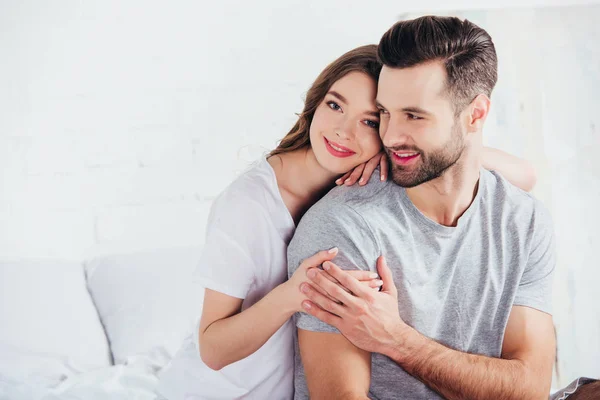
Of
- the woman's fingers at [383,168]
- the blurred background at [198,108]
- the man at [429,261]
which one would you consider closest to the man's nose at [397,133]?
the man at [429,261]

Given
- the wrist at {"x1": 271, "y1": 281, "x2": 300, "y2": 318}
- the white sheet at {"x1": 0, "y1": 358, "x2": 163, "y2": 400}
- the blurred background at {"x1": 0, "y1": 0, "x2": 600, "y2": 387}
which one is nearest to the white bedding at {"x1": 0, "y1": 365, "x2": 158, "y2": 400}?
the white sheet at {"x1": 0, "y1": 358, "x2": 163, "y2": 400}

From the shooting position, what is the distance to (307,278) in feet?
4.92

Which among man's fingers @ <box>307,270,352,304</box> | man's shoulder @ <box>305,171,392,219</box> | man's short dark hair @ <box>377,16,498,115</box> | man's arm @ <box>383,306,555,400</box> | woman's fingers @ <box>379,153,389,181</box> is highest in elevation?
man's short dark hair @ <box>377,16,498,115</box>

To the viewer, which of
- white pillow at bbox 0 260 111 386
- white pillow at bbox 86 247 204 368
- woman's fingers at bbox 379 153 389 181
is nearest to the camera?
woman's fingers at bbox 379 153 389 181

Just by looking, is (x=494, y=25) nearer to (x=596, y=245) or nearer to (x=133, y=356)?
(x=596, y=245)

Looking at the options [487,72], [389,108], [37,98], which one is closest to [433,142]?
[389,108]

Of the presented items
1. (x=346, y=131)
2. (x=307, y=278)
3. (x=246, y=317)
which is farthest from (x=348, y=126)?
(x=246, y=317)

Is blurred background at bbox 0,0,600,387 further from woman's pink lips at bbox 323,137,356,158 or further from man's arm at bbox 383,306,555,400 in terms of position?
man's arm at bbox 383,306,555,400

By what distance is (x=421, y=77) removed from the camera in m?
1.60

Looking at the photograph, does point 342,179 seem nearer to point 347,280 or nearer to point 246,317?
point 347,280

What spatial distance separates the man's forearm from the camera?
1559mm

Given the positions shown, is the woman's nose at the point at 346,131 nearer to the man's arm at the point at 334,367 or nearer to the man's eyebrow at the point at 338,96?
the man's eyebrow at the point at 338,96

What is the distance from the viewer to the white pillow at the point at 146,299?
2361 mm

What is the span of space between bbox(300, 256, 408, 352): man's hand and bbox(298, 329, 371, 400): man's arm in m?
0.03
